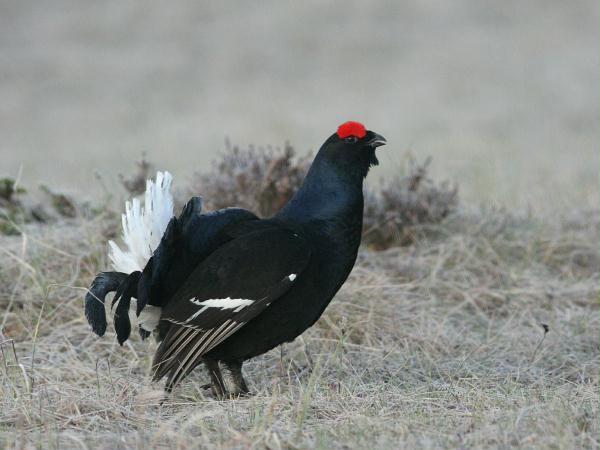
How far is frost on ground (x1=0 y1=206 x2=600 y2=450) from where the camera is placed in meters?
2.91

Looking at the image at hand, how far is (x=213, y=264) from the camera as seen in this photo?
3.60 meters

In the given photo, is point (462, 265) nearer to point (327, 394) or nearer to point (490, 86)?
point (327, 394)

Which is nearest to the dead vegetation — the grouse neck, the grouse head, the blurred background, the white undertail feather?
the white undertail feather

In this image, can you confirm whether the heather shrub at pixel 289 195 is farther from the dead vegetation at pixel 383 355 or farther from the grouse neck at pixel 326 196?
the grouse neck at pixel 326 196

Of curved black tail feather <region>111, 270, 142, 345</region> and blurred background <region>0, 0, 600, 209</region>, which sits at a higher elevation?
blurred background <region>0, 0, 600, 209</region>

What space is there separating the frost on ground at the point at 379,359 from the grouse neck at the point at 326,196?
19.4 inches

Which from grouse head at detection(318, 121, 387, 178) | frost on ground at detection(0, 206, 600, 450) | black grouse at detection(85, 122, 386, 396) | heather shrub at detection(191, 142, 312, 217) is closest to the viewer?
frost on ground at detection(0, 206, 600, 450)

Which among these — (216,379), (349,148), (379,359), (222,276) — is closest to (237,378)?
(216,379)

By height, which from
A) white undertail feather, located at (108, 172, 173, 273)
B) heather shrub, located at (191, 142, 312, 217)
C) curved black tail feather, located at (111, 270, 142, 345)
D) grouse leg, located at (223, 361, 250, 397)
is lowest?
grouse leg, located at (223, 361, 250, 397)

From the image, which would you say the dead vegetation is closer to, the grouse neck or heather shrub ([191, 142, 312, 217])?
heather shrub ([191, 142, 312, 217])

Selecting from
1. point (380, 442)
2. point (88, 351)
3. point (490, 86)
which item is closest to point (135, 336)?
point (88, 351)

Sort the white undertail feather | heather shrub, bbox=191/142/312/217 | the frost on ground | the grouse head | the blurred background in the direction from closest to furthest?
1. the frost on ground
2. the white undertail feather
3. the grouse head
4. heather shrub, bbox=191/142/312/217
5. the blurred background

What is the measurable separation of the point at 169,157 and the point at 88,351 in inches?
240

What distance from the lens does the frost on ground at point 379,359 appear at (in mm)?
2908
